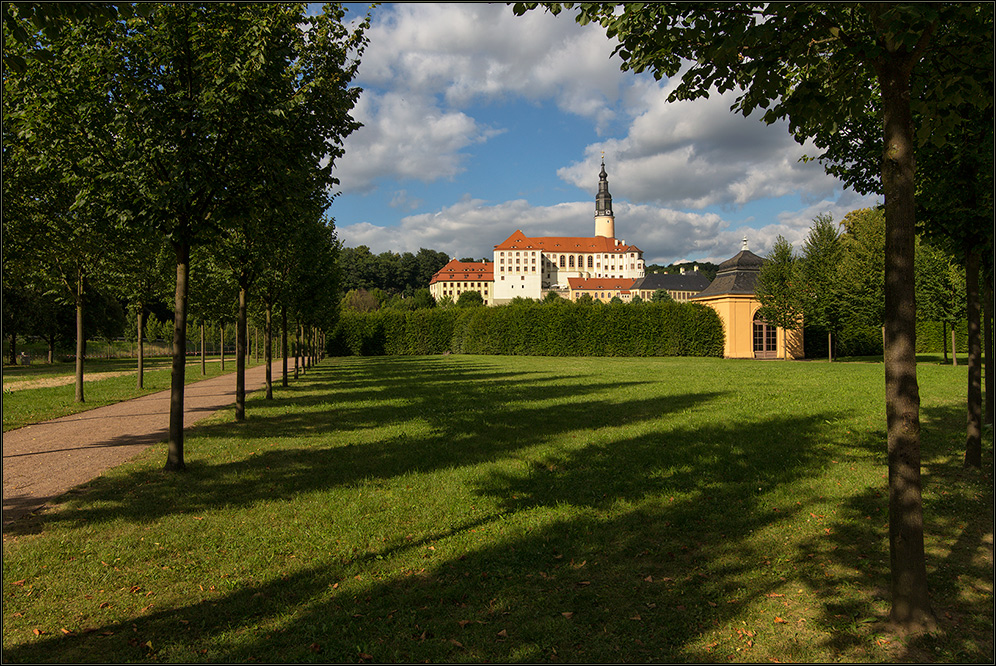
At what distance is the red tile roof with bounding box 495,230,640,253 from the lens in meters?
148

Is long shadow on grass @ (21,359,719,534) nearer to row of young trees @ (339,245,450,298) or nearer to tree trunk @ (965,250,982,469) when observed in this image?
tree trunk @ (965,250,982,469)

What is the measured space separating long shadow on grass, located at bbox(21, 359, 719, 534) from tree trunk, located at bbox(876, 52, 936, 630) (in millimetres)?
5779

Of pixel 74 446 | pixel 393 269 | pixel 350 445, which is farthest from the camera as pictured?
pixel 393 269

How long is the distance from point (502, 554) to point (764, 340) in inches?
1790

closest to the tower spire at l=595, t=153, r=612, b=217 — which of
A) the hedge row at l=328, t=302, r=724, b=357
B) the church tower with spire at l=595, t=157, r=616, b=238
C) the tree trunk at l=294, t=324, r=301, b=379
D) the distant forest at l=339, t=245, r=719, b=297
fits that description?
the church tower with spire at l=595, t=157, r=616, b=238

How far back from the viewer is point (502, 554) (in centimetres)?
519

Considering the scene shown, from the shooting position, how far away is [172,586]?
456 centimetres

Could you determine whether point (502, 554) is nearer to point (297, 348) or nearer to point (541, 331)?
point (297, 348)

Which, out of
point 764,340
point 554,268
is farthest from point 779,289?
point 554,268

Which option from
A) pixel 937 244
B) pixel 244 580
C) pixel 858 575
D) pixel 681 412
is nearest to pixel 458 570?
pixel 244 580

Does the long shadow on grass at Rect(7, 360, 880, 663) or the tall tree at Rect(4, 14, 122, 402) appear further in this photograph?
the tall tree at Rect(4, 14, 122, 402)

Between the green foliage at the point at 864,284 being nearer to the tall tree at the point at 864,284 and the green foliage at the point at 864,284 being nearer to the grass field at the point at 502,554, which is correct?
the tall tree at the point at 864,284

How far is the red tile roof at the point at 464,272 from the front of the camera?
148125 millimetres

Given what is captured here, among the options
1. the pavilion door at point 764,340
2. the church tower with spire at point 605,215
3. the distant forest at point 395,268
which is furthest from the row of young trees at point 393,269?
the pavilion door at point 764,340
